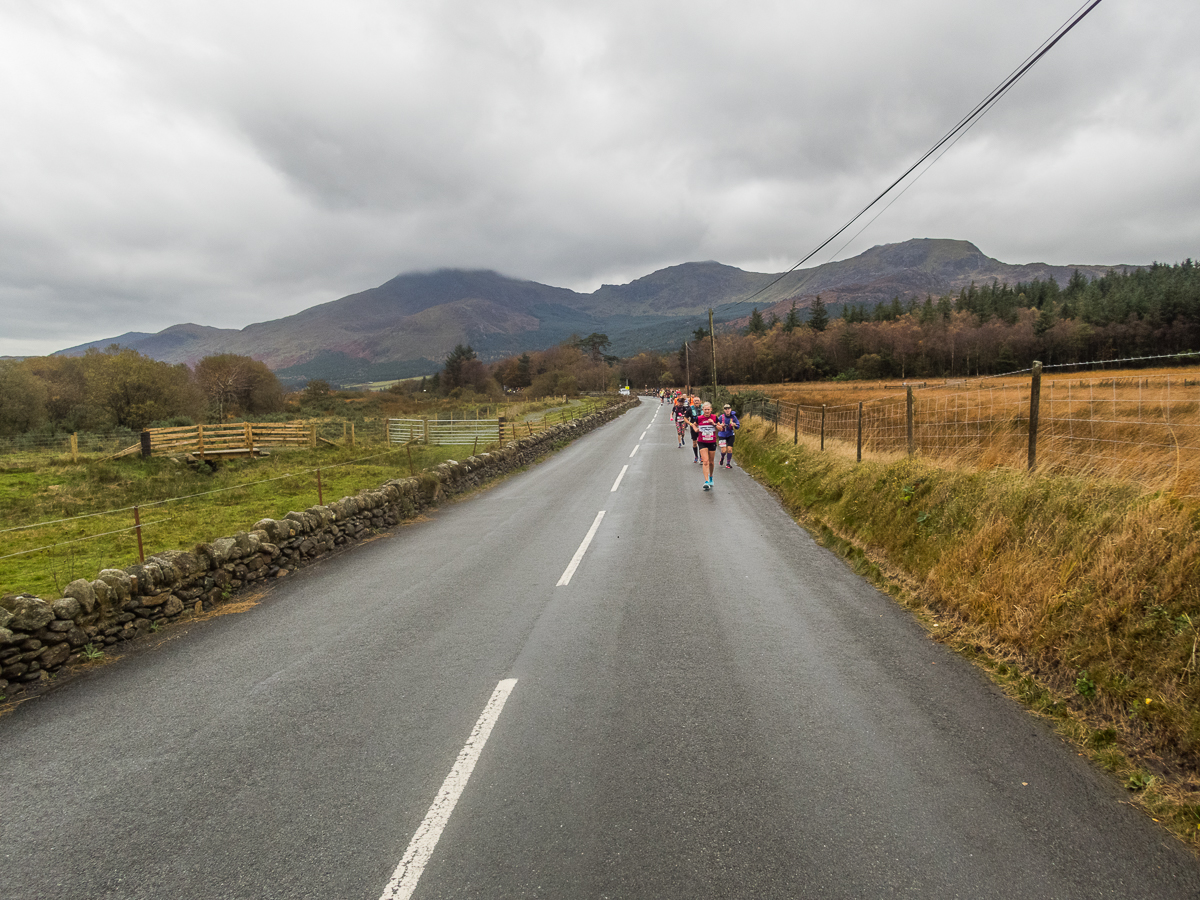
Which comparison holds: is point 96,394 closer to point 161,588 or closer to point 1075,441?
point 161,588

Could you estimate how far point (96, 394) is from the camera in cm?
4119

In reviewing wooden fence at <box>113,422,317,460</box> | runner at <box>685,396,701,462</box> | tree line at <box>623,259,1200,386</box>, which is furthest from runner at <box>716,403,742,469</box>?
tree line at <box>623,259,1200,386</box>

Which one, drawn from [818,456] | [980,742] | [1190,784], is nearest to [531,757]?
[980,742]

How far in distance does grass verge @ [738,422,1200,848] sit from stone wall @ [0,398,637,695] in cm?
804

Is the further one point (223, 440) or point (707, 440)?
point (223, 440)

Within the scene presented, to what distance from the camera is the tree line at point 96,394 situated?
37094mm

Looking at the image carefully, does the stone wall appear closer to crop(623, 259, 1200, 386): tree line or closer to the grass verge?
the grass verge

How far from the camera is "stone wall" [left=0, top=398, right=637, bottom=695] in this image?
5.09 metres

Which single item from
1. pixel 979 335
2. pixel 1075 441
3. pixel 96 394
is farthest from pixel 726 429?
pixel 979 335

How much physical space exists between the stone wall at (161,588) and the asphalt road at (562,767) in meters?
0.44

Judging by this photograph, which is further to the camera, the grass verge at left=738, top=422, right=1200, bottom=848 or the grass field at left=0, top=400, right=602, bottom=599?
the grass field at left=0, top=400, right=602, bottom=599

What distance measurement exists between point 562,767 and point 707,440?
11.6 m

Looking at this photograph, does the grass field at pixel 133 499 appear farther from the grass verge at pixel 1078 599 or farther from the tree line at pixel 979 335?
the tree line at pixel 979 335

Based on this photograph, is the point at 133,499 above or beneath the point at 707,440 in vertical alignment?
beneath
